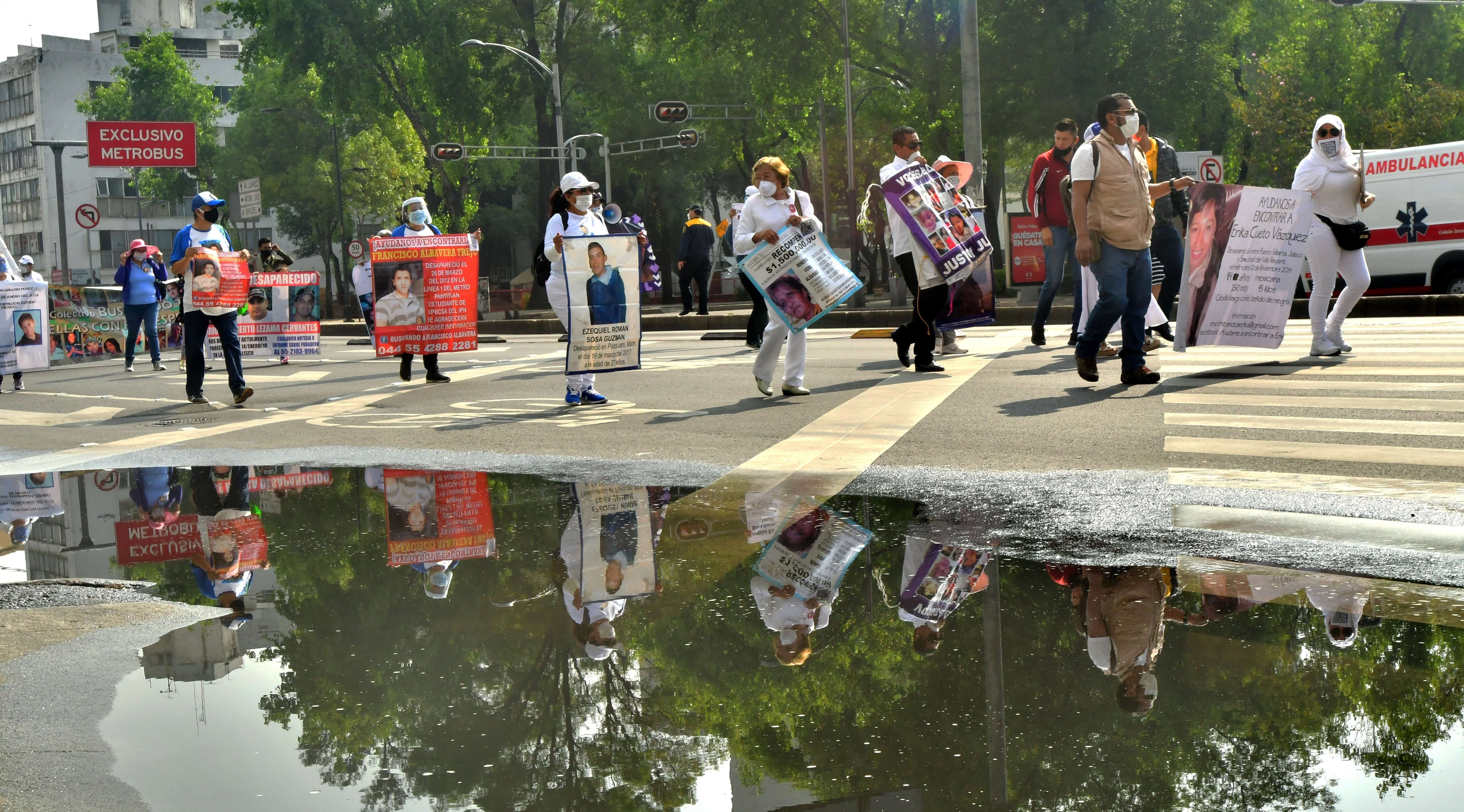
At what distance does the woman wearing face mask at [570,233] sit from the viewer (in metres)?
11.0

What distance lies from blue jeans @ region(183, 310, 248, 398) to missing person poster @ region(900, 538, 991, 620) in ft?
29.3

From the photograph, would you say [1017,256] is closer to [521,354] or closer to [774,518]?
[521,354]

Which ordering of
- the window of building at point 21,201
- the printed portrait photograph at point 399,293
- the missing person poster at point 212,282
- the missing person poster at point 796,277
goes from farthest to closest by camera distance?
the window of building at point 21,201, the printed portrait photograph at point 399,293, the missing person poster at point 212,282, the missing person poster at point 796,277

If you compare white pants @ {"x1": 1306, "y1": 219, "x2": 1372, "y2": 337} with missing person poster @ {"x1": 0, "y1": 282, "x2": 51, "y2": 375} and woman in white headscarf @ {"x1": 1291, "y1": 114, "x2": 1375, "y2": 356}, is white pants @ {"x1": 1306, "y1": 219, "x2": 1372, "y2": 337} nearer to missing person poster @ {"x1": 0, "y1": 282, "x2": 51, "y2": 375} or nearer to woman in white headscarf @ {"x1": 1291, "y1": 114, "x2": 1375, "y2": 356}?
woman in white headscarf @ {"x1": 1291, "y1": 114, "x2": 1375, "y2": 356}

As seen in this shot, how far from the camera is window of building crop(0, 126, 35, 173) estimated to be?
9425 centimetres

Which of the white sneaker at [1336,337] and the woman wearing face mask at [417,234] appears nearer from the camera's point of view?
the white sneaker at [1336,337]

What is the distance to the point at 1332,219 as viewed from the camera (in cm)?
1077

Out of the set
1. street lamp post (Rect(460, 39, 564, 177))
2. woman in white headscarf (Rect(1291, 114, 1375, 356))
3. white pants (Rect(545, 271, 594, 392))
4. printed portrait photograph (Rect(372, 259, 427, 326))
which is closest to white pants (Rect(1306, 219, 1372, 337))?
woman in white headscarf (Rect(1291, 114, 1375, 356))

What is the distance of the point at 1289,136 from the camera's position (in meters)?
39.7

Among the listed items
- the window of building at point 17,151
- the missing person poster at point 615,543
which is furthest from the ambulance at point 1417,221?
the window of building at point 17,151

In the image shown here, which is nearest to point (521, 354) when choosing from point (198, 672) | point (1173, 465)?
point (1173, 465)

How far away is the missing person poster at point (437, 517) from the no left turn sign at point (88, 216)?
32139 mm

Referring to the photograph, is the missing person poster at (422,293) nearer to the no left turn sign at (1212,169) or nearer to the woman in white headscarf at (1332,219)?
the woman in white headscarf at (1332,219)

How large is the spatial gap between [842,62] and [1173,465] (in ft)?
100
